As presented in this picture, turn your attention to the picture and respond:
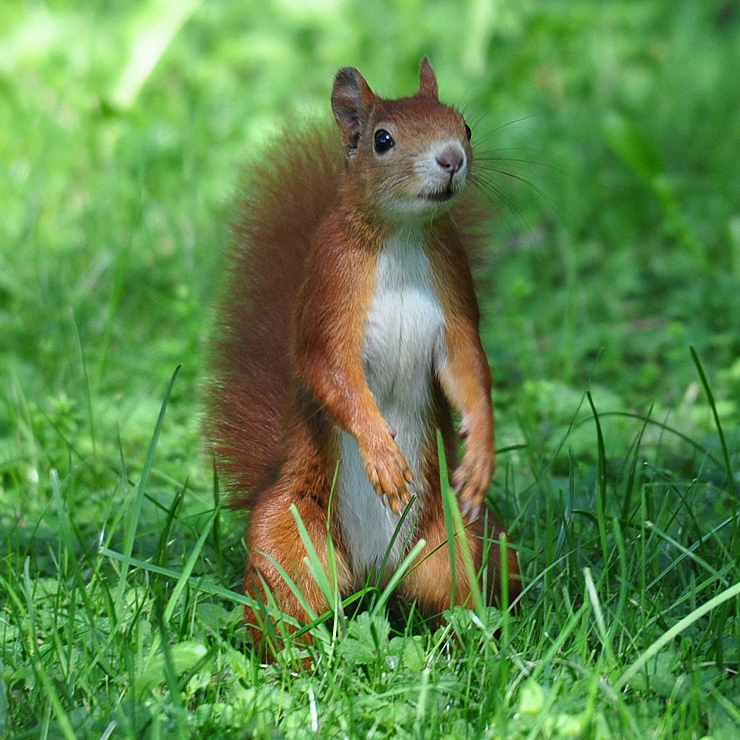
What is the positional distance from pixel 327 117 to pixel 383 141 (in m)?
0.66

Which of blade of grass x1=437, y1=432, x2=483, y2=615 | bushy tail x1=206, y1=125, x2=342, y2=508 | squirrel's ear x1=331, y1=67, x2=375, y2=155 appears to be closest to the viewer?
blade of grass x1=437, y1=432, x2=483, y2=615

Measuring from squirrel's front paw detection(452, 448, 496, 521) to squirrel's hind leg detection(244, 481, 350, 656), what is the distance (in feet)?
0.81

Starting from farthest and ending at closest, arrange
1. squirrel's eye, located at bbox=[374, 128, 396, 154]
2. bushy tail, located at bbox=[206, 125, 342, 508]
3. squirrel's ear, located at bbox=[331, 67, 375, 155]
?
1. bushy tail, located at bbox=[206, 125, 342, 508]
2. squirrel's ear, located at bbox=[331, 67, 375, 155]
3. squirrel's eye, located at bbox=[374, 128, 396, 154]

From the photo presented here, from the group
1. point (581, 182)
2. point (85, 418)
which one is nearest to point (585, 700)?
point (85, 418)

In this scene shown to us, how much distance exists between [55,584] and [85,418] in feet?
2.95

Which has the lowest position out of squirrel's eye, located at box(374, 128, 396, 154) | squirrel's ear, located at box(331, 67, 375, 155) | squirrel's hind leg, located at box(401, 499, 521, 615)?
squirrel's hind leg, located at box(401, 499, 521, 615)

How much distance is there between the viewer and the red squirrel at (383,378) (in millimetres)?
1974

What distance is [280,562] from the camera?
202cm

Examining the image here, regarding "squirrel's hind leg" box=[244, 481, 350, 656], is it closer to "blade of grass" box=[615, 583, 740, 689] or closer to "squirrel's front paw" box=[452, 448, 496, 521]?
"squirrel's front paw" box=[452, 448, 496, 521]

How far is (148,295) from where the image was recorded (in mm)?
4020

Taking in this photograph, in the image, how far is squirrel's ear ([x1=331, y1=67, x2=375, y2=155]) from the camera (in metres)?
2.12

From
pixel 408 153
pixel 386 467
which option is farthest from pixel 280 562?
pixel 408 153

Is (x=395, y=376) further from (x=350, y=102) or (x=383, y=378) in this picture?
(x=350, y=102)

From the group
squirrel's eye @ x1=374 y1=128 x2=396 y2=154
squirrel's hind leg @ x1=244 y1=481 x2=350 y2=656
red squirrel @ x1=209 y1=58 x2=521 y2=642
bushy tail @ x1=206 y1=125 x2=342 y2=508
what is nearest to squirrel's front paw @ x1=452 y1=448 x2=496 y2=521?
red squirrel @ x1=209 y1=58 x2=521 y2=642
